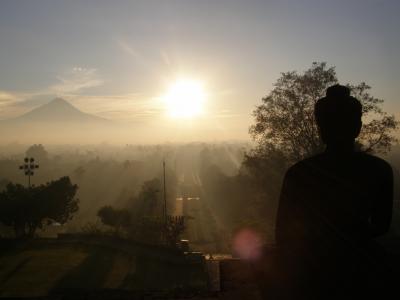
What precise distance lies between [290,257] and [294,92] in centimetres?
1876

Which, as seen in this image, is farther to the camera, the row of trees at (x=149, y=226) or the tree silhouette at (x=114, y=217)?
the tree silhouette at (x=114, y=217)

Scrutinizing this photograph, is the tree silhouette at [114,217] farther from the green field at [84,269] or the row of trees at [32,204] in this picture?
the green field at [84,269]

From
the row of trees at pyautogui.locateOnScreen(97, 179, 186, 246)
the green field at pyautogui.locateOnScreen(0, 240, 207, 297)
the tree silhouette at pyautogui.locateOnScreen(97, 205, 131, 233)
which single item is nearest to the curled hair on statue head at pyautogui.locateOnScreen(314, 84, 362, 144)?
the green field at pyautogui.locateOnScreen(0, 240, 207, 297)

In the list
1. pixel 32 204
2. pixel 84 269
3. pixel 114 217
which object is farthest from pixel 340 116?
pixel 114 217

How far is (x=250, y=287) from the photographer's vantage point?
8.98 feet

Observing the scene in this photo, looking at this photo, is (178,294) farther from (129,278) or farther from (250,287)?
(129,278)

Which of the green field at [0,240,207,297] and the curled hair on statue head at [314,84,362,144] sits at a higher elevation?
the curled hair on statue head at [314,84,362,144]

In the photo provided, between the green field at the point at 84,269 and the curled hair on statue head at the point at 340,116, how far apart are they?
13.5 m

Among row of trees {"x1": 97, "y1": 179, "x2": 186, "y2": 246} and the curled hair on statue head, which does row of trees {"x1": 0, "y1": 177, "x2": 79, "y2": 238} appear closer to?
row of trees {"x1": 97, "y1": 179, "x2": 186, "y2": 246}

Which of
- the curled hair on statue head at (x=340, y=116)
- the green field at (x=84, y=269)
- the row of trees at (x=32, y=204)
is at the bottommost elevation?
the green field at (x=84, y=269)

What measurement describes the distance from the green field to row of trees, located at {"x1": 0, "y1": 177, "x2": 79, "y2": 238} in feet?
Result: 14.5

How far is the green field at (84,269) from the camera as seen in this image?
16297mm

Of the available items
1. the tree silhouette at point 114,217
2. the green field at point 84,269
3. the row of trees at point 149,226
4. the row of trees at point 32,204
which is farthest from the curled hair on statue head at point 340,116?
the tree silhouette at point 114,217

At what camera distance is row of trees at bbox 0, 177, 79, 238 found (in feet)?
90.2
